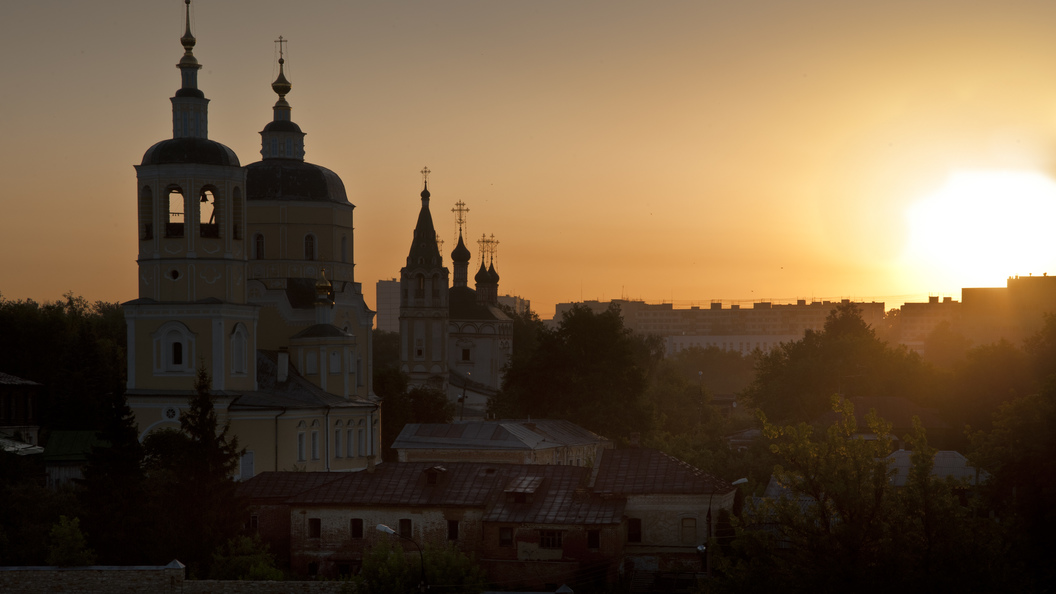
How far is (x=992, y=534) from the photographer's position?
2594 centimetres

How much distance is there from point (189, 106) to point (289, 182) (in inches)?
306

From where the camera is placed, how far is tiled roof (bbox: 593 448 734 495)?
36344 millimetres

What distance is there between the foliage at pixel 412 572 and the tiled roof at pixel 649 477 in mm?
6387

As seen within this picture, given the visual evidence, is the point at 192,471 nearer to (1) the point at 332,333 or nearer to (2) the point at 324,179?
(1) the point at 332,333

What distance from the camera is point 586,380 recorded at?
62.9m

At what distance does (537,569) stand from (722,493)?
17.5ft

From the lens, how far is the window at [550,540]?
34.7 m

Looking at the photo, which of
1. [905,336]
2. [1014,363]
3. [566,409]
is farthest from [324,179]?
[905,336]

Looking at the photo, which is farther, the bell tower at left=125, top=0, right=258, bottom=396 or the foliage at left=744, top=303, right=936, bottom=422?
the foliage at left=744, top=303, right=936, bottom=422

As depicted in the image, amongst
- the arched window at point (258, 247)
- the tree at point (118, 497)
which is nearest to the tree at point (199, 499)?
the tree at point (118, 497)

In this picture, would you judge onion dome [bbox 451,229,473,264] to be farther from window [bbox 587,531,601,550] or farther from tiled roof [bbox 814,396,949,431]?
window [bbox 587,531,601,550]

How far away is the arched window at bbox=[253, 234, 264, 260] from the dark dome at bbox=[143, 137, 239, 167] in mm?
7494

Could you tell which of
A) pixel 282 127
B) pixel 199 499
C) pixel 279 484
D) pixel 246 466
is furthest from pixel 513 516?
pixel 282 127

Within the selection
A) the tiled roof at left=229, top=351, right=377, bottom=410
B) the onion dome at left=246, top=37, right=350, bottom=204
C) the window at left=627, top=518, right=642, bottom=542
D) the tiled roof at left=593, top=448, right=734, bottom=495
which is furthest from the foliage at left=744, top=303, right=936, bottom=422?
the window at left=627, top=518, right=642, bottom=542
